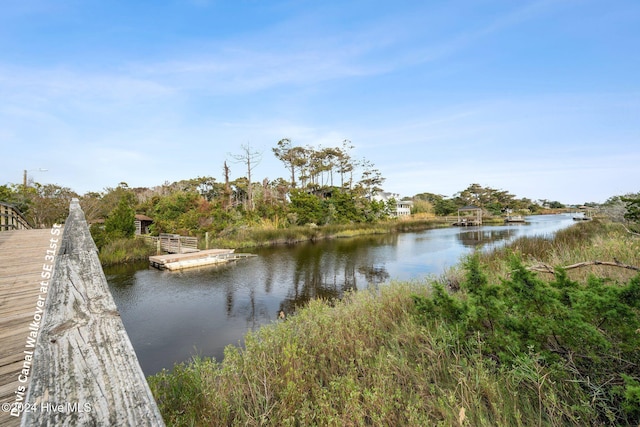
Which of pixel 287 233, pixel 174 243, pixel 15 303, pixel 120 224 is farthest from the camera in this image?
pixel 287 233

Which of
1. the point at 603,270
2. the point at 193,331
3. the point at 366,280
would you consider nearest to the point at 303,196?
the point at 366,280

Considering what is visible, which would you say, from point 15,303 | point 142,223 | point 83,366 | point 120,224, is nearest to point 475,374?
point 83,366

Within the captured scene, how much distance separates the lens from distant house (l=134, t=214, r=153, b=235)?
23.7 meters

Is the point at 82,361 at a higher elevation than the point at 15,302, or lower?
higher

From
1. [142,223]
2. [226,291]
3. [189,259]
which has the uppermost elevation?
[142,223]

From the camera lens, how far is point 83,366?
0.51 m

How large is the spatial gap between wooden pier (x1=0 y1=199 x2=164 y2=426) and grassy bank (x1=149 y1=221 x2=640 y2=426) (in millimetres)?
1676

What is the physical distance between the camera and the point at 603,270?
4727 millimetres

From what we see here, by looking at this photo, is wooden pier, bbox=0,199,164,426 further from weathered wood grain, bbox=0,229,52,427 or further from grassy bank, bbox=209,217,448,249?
grassy bank, bbox=209,217,448,249

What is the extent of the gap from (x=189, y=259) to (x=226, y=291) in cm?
526

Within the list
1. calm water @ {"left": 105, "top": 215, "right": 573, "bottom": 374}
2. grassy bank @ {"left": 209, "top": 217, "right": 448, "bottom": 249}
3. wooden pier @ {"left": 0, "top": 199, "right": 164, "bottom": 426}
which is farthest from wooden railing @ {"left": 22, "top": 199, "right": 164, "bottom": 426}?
grassy bank @ {"left": 209, "top": 217, "right": 448, "bottom": 249}

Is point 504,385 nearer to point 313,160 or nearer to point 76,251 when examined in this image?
point 76,251

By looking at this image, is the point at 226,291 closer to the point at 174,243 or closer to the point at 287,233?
the point at 174,243

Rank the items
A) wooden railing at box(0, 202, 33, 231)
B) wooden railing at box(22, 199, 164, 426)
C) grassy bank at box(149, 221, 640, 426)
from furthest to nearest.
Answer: wooden railing at box(0, 202, 33, 231), grassy bank at box(149, 221, 640, 426), wooden railing at box(22, 199, 164, 426)
